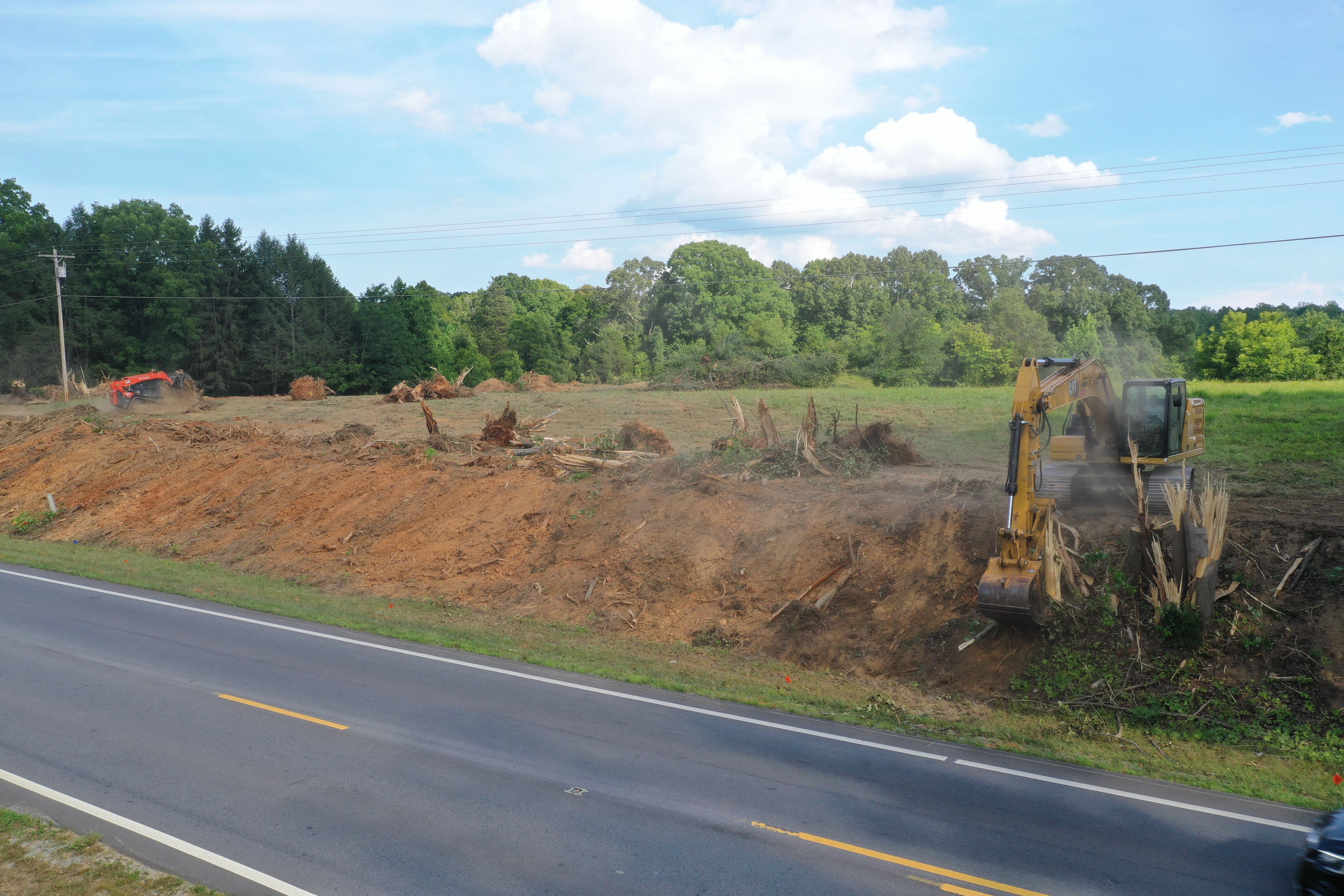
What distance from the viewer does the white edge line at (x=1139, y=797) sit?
738 cm

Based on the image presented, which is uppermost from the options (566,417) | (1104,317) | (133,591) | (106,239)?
(106,239)

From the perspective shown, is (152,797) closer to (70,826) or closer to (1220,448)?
(70,826)

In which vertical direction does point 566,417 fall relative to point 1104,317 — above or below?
below

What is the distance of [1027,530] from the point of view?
10508 mm

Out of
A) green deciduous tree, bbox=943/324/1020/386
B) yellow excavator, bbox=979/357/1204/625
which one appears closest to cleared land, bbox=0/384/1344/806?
yellow excavator, bbox=979/357/1204/625

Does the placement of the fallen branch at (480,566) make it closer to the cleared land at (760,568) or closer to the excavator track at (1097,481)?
the cleared land at (760,568)

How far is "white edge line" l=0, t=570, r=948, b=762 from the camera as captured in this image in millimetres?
9312

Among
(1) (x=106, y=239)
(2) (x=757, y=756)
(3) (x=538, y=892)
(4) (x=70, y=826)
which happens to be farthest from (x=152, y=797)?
(1) (x=106, y=239)

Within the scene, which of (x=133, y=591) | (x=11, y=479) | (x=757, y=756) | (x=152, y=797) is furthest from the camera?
(x=11, y=479)

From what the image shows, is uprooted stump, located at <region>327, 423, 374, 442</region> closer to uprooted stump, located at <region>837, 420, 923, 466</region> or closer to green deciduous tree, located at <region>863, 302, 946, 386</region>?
uprooted stump, located at <region>837, 420, 923, 466</region>

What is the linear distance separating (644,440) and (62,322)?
47.6 m

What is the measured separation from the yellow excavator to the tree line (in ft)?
114

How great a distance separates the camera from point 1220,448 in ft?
73.2

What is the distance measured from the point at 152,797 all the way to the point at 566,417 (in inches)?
1117
